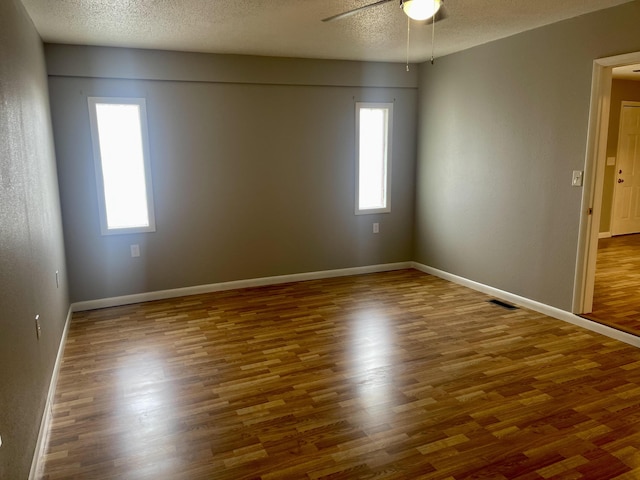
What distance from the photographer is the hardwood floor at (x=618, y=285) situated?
385 cm

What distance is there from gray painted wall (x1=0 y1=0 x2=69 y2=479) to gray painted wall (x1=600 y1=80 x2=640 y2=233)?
24.4 feet

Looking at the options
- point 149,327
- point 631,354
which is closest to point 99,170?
point 149,327

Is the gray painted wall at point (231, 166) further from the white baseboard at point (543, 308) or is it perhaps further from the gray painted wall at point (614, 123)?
the gray painted wall at point (614, 123)

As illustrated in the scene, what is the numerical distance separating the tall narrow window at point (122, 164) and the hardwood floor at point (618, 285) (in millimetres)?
4272

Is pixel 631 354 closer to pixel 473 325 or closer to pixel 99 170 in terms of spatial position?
pixel 473 325

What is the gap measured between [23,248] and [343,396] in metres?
1.97

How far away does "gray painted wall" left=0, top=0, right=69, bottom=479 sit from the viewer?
191cm

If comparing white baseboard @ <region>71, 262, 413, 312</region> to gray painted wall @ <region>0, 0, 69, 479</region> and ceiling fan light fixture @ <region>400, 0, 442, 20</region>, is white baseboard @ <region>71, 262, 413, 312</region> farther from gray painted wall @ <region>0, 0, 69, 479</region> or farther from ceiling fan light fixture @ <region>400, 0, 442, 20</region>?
ceiling fan light fixture @ <region>400, 0, 442, 20</region>

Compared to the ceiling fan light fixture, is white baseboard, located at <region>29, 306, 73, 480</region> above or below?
below

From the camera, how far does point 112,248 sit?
180 inches

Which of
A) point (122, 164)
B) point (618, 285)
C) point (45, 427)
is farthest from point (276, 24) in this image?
point (618, 285)

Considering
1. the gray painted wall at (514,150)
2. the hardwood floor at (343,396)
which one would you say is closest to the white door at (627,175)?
the gray painted wall at (514,150)

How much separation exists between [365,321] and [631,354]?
6.57 feet

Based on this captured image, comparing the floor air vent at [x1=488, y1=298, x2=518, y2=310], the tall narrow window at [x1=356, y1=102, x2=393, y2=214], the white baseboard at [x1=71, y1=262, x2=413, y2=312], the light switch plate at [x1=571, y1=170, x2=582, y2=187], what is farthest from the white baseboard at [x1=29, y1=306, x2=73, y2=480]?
the light switch plate at [x1=571, y1=170, x2=582, y2=187]
